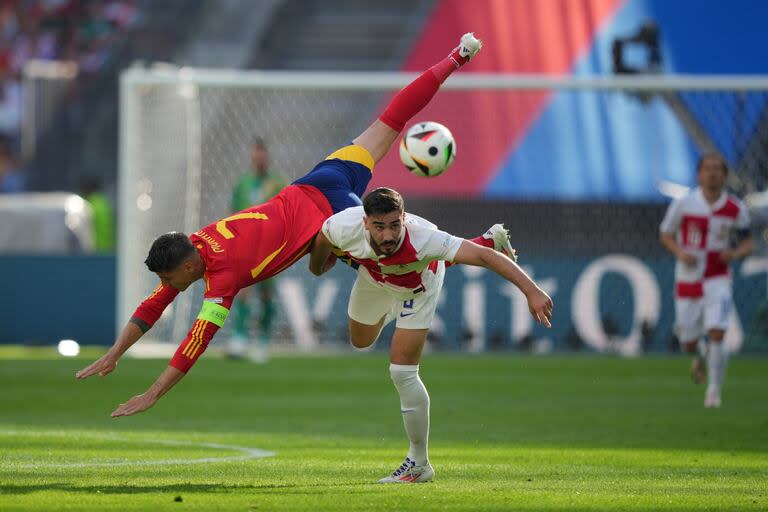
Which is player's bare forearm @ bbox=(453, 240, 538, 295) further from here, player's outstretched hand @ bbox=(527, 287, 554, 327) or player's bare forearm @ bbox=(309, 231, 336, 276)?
player's bare forearm @ bbox=(309, 231, 336, 276)

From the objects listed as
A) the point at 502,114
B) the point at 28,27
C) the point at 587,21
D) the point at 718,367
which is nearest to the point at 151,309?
the point at 718,367

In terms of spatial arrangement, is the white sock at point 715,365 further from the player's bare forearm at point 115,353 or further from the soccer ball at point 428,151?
the player's bare forearm at point 115,353

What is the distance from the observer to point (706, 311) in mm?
14141

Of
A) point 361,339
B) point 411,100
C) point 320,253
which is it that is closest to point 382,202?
point 320,253

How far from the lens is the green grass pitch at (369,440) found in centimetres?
747

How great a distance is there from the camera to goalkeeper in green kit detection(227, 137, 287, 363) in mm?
17703

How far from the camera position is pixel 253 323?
21094 millimetres

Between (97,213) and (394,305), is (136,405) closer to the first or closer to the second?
(394,305)

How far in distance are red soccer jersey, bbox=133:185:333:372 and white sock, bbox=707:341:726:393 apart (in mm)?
5619

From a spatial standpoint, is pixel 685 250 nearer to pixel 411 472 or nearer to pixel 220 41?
pixel 411 472

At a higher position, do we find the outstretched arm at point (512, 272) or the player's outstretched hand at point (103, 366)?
the outstretched arm at point (512, 272)

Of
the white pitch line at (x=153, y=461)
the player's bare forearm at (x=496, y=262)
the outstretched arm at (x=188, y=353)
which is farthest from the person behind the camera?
the white pitch line at (x=153, y=461)

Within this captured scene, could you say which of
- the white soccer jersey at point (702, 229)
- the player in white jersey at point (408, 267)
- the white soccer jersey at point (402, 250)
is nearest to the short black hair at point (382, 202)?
the player in white jersey at point (408, 267)

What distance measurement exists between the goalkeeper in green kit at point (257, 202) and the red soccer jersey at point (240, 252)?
8.44m
